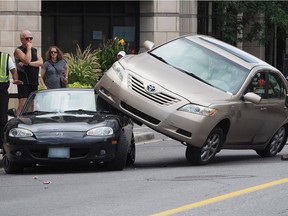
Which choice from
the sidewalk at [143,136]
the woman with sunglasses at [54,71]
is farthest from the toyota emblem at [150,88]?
the sidewalk at [143,136]

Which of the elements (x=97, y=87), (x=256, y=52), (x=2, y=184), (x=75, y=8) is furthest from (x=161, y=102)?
(x=256, y=52)

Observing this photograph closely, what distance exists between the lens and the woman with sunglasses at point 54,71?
1939cm

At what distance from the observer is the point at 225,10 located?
3891 cm

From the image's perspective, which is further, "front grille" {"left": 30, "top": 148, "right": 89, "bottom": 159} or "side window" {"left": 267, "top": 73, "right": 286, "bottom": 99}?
"side window" {"left": 267, "top": 73, "right": 286, "bottom": 99}

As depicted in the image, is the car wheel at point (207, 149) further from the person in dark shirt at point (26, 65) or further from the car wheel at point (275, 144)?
the person in dark shirt at point (26, 65)

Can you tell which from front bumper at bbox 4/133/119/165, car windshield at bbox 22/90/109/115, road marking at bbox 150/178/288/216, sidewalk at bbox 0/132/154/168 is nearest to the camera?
road marking at bbox 150/178/288/216

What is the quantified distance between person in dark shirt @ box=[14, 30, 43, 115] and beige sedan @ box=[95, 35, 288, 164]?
275cm

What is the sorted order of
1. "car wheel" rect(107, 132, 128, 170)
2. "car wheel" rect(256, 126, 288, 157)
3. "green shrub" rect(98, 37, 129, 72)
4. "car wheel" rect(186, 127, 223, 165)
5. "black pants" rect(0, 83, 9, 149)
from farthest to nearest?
1. "green shrub" rect(98, 37, 129, 72)
2. "car wheel" rect(256, 126, 288, 157)
3. "black pants" rect(0, 83, 9, 149)
4. "car wheel" rect(186, 127, 223, 165)
5. "car wheel" rect(107, 132, 128, 170)

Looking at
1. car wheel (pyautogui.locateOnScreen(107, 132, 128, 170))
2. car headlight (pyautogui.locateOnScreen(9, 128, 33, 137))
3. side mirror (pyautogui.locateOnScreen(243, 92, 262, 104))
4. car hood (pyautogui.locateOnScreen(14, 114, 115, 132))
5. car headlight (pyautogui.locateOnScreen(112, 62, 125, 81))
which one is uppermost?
car headlight (pyautogui.locateOnScreen(112, 62, 125, 81))

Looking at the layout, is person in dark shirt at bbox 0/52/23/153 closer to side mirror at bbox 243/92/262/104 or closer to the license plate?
the license plate

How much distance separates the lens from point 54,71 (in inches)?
763

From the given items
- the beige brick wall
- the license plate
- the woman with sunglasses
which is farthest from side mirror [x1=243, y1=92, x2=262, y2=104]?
the beige brick wall

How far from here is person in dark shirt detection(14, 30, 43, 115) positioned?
1827 centimetres

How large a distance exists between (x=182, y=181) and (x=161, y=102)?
7.01 ft
